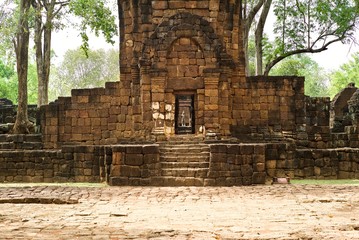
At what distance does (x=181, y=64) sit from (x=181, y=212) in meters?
8.43

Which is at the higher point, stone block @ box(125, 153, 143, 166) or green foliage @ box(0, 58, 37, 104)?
green foliage @ box(0, 58, 37, 104)

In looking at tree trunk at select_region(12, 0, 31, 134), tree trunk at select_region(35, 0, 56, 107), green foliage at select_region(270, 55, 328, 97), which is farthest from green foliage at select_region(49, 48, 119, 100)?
tree trunk at select_region(12, 0, 31, 134)

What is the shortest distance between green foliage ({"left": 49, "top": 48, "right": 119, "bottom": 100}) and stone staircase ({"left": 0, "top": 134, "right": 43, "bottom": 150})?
118 ft

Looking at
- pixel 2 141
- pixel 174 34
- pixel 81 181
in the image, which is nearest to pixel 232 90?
pixel 174 34

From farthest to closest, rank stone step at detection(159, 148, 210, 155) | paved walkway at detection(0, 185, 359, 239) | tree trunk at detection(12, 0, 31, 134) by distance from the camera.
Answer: tree trunk at detection(12, 0, 31, 134) → stone step at detection(159, 148, 210, 155) → paved walkway at detection(0, 185, 359, 239)

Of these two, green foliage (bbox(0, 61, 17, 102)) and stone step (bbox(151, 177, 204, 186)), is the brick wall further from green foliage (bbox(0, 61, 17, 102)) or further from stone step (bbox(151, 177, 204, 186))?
green foliage (bbox(0, 61, 17, 102))

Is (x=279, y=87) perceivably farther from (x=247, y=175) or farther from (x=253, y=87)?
(x=247, y=175)

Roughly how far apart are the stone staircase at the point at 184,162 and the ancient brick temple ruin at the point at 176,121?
27 millimetres

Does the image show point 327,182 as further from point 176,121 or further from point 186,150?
point 176,121

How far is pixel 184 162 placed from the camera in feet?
44.8

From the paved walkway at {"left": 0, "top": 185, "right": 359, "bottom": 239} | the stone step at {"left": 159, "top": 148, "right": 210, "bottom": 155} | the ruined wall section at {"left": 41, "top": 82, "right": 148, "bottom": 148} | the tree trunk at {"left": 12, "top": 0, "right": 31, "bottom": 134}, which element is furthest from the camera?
the tree trunk at {"left": 12, "top": 0, "right": 31, "bottom": 134}

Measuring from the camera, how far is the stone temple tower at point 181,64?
1598 centimetres

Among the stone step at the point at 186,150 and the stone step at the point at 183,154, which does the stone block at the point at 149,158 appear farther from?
the stone step at the point at 186,150

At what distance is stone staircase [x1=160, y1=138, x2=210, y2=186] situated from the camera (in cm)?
1272
